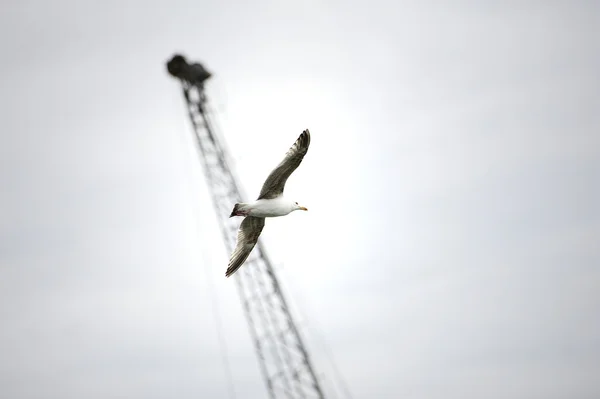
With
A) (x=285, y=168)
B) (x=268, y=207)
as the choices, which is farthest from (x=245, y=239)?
(x=285, y=168)

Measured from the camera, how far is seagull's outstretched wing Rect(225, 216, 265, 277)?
1659cm

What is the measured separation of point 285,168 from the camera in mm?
14727

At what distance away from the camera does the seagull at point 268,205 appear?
1454 cm

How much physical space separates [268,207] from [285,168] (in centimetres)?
109

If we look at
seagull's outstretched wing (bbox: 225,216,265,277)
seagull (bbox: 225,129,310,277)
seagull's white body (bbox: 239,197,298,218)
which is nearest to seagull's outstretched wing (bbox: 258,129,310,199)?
seagull (bbox: 225,129,310,277)

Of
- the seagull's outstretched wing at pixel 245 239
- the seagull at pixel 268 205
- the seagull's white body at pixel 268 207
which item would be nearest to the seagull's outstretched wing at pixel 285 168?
the seagull at pixel 268 205

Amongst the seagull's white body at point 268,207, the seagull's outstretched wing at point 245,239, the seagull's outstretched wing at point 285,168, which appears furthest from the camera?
the seagull's outstretched wing at point 245,239

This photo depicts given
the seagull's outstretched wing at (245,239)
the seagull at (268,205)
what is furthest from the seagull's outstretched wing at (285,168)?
the seagull's outstretched wing at (245,239)

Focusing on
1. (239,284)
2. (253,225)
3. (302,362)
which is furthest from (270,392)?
(253,225)

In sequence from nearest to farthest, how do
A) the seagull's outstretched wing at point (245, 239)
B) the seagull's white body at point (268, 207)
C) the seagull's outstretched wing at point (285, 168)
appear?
1. the seagull's outstretched wing at point (285, 168)
2. the seagull's white body at point (268, 207)
3. the seagull's outstretched wing at point (245, 239)

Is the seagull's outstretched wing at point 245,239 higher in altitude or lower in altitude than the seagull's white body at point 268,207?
higher

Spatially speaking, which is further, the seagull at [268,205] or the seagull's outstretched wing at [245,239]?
the seagull's outstretched wing at [245,239]

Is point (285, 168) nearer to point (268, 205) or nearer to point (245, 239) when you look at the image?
point (268, 205)

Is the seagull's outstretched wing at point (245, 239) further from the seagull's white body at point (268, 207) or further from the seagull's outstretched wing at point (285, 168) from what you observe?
the seagull's outstretched wing at point (285, 168)
